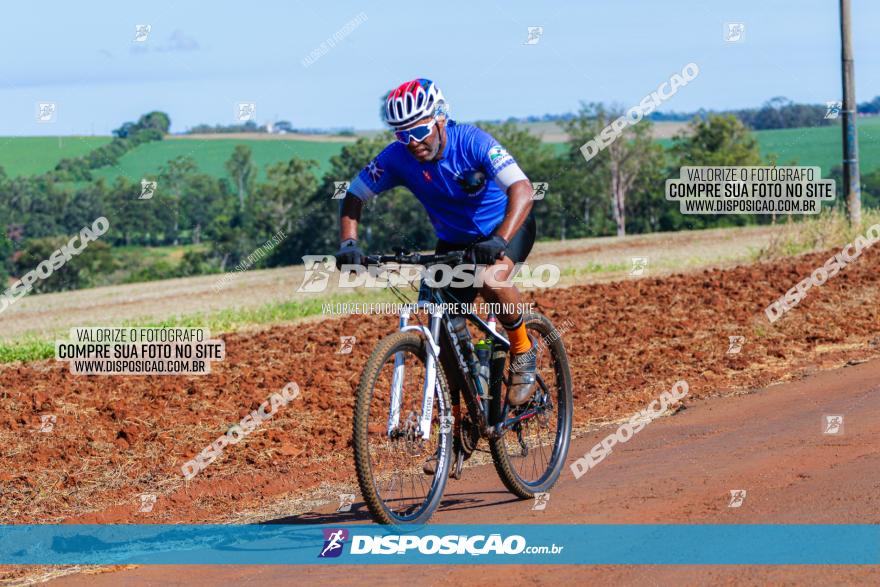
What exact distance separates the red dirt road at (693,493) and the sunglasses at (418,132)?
2.34 m

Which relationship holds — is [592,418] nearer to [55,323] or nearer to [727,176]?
[727,176]

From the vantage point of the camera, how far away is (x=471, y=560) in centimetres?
607

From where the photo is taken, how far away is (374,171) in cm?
702

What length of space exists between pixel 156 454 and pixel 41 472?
972mm

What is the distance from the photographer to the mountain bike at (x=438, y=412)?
6.39 m

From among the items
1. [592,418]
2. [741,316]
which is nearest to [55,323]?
[741,316]
